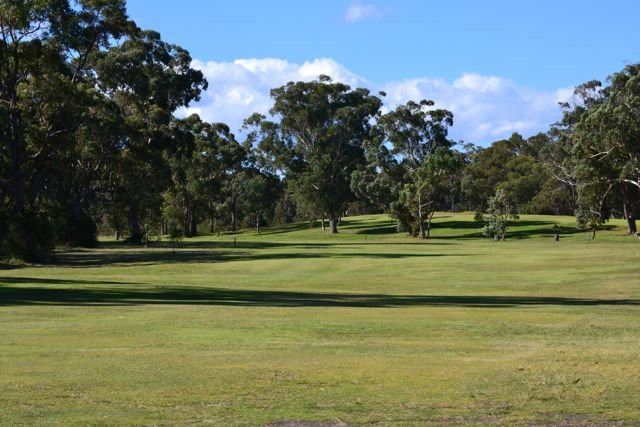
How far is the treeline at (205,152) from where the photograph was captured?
193 ft

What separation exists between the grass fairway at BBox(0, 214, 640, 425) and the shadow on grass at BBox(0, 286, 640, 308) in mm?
79

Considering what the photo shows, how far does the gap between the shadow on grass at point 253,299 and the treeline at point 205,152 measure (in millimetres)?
26642

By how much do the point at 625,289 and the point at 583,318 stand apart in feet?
46.6

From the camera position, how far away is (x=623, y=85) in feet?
279

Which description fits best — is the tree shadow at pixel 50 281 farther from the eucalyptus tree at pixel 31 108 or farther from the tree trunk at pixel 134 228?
the tree trunk at pixel 134 228

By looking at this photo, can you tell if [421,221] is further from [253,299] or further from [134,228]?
[253,299]

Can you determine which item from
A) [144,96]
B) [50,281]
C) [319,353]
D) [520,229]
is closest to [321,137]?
[520,229]

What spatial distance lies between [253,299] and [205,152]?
107924 mm

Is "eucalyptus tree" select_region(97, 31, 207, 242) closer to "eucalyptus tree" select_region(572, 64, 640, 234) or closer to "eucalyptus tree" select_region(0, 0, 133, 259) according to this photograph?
"eucalyptus tree" select_region(0, 0, 133, 259)

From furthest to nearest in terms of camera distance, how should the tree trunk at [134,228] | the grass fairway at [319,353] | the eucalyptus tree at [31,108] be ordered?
the tree trunk at [134,228], the eucalyptus tree at [31,108], the grass fairway at [319,353]

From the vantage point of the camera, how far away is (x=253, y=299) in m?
30.6

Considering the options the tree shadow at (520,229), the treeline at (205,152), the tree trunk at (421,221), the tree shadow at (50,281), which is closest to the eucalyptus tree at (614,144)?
the treeline at (205,152)

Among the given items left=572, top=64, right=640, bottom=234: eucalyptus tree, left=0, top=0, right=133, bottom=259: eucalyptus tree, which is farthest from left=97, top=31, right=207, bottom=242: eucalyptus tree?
left=572, top=64, right=640, bottom=234: eucalyptus tree

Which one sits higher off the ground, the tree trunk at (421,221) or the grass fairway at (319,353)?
the tree trunk at (421,221)
